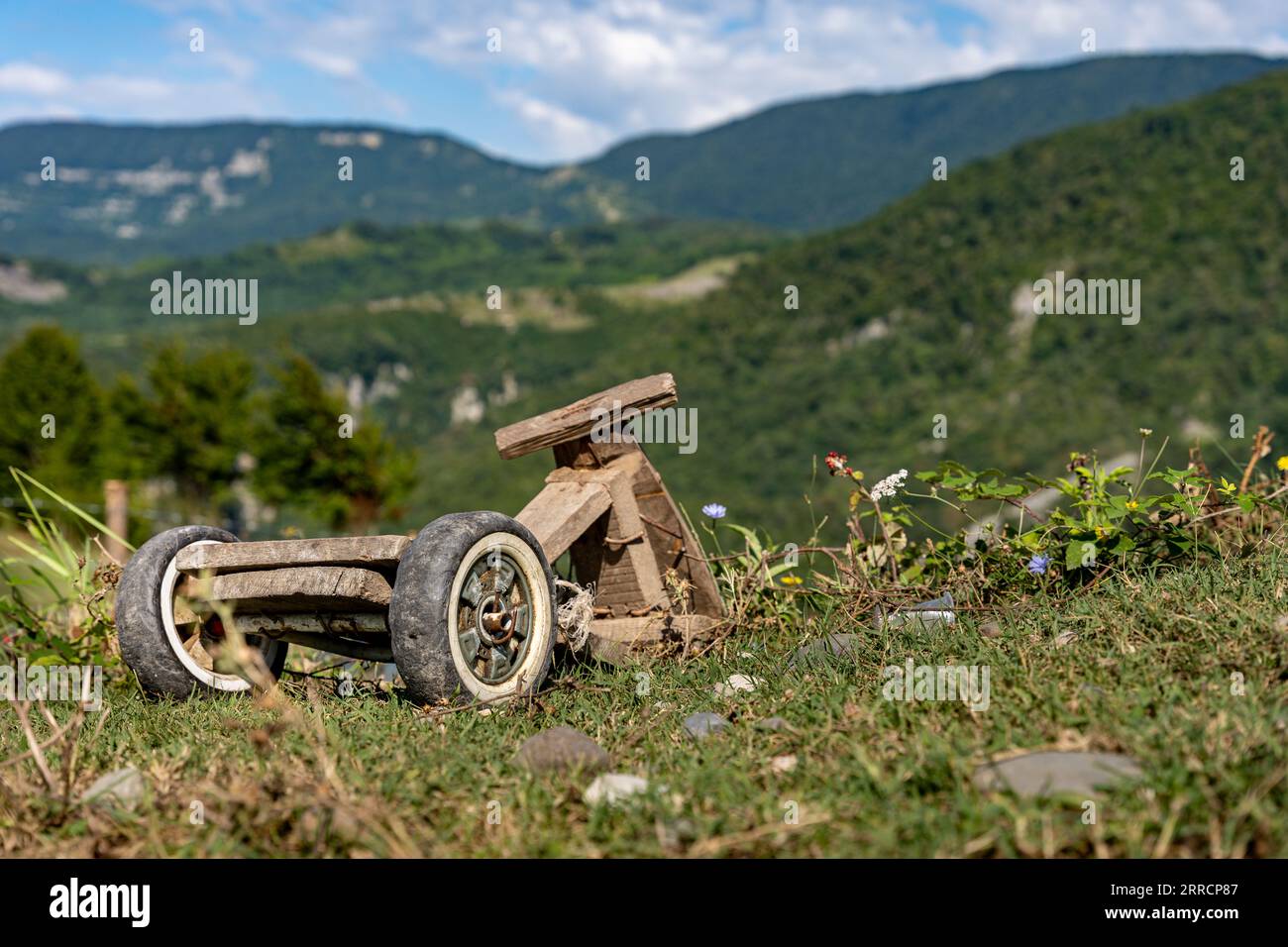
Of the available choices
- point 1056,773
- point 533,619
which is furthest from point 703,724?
point 1056,773

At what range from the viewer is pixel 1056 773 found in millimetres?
2332

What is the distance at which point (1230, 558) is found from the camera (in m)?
4.05

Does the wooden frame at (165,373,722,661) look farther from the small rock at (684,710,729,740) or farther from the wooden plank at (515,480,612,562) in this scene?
the small rock at (684,710,729,740)

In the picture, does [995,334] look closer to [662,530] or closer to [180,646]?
[662,530]

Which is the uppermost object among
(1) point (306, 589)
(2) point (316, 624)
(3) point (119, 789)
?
(1) point (306, 589)

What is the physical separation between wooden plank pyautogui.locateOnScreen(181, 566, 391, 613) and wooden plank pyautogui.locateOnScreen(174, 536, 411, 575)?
28 mm

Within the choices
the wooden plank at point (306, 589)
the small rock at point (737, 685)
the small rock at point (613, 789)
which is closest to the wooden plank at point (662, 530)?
the small rock at point (737, 685)

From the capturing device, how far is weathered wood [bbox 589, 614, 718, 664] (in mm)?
4227

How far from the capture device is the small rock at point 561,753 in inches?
109

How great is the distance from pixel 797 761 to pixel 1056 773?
0.61 m

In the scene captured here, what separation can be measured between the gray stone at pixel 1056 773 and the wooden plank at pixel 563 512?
78.4 inches
